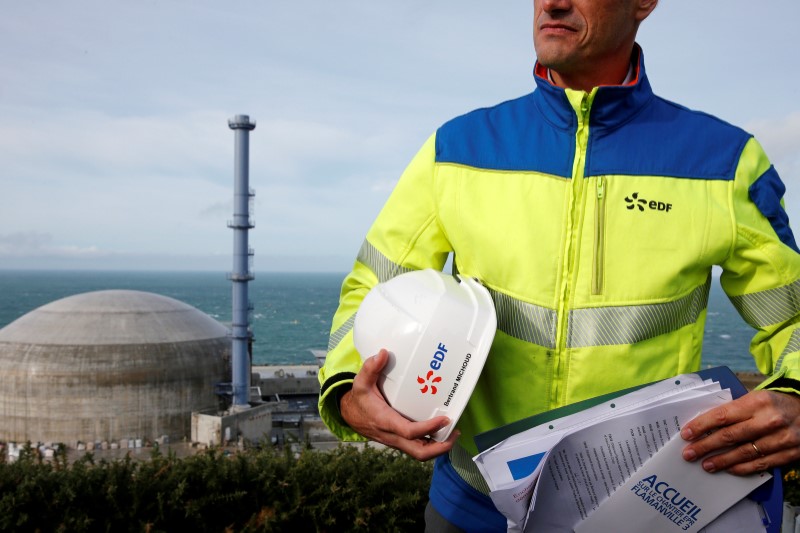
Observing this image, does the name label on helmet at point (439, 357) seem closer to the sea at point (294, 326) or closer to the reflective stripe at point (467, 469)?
the reflective stripe at point (467, 469)

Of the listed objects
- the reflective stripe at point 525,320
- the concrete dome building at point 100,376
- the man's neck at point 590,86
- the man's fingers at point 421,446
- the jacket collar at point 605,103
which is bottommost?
the concrete dome building at point 100,376

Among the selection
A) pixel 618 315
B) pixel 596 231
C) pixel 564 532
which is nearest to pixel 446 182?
pixel 596 231

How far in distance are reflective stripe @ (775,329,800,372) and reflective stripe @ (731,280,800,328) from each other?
55 mm

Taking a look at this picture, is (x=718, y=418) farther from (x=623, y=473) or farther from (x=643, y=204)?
(x=643, y=204)

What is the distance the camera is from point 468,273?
242cm

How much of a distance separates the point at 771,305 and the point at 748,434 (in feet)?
1.56

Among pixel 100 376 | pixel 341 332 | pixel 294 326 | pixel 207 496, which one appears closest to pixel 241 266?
pixel 100 376

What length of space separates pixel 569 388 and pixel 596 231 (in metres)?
0.48

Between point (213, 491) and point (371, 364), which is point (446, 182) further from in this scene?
point (213, 491)

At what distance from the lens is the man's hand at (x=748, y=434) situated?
1946 millimetres

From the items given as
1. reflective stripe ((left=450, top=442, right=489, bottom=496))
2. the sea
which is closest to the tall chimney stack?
the sea

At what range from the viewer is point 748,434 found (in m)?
1.95

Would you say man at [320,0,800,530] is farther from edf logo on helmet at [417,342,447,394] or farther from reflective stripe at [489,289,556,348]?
edf logo on helmet at [417,342,447,394]

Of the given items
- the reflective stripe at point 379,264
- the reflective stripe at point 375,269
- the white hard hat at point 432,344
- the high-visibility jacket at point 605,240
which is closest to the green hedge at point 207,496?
the reflective stripe at point 375,269
